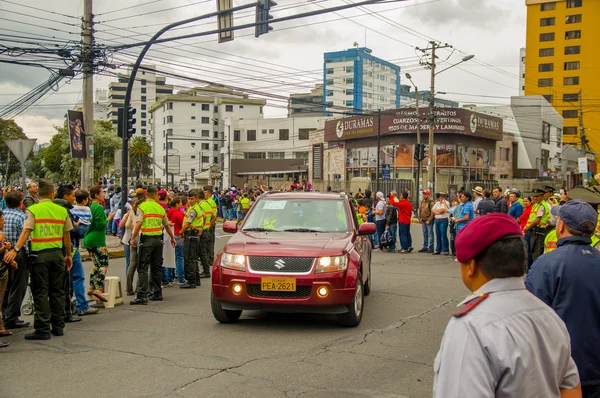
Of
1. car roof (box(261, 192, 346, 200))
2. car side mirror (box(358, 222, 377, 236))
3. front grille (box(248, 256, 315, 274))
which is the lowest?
front grille (box(248, 256, 315, 274))

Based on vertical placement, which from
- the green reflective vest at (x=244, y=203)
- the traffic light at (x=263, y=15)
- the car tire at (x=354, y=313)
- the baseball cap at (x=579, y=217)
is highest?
the traffic light at (x=263, y=15)

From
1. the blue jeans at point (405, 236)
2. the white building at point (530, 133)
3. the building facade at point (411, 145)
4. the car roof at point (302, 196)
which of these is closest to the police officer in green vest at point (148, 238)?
the car roof at point (302, 196)

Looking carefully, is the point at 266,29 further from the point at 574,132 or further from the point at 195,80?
the point at 574,132

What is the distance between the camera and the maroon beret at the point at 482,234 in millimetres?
2336

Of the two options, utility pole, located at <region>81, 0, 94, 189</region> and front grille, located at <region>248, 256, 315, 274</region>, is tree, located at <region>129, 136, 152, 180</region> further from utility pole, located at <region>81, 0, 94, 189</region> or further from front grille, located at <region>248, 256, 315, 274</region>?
front grille, located at <region>248, 256, 315, 274</region>

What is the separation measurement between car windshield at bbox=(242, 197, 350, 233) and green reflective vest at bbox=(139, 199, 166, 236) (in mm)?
1764

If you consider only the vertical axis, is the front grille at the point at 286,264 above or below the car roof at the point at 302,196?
below

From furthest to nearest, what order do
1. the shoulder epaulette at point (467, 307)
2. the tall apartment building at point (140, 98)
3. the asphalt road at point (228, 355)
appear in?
the tall apartment building at point (140, 98)
the asphalt road at point (228, 355)
the shoulder epaulette at point (467, 307)

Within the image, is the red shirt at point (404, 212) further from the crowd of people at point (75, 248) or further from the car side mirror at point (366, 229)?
the car side mirror at point (366, 229)

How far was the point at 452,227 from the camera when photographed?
17.7 m

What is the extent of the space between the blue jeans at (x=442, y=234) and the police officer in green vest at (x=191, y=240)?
839cm

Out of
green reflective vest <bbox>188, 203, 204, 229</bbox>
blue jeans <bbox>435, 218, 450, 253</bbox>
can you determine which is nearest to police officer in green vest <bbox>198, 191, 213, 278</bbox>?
green reflective vest <bbox>188, 203, 204, 229</bbox>

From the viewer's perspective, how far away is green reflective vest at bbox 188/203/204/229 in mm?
12336

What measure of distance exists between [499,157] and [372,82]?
249 feet
